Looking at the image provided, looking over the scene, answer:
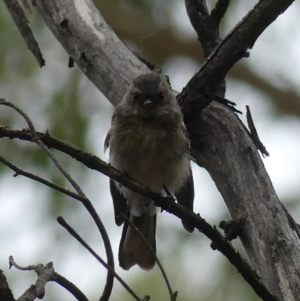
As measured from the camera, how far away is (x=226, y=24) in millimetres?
6418

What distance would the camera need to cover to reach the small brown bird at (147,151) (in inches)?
157

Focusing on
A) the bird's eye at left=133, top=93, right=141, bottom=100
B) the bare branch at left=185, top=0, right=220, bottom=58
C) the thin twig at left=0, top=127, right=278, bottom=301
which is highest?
the bare branch at left=185, top=0, right=220, bottom=58

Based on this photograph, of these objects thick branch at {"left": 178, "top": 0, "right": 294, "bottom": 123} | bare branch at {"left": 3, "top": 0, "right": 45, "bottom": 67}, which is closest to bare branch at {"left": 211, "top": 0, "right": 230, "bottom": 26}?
thick branch at {"left": 178, "top": 0, "right": 294, "bottom": 123}

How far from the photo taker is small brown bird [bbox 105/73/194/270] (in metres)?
3.99

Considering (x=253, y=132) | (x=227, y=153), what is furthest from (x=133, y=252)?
(x=253, y=132)

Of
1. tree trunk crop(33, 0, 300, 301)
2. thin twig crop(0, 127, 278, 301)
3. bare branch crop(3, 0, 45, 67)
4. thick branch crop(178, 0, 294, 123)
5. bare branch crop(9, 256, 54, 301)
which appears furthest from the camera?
bare branch crop(3, 0, 45, 67)

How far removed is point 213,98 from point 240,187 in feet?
2.00

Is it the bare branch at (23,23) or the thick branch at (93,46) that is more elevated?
the thick branch at (93,46)

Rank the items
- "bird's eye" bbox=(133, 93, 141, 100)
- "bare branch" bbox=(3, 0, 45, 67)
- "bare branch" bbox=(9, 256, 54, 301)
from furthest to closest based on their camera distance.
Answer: "bird's eye" bbox=(133, 93, 141, 100) < "bare branch" bbox=(3, 0, 45, 67) < "bare branch" bbox=(9, 256, 54, 301)

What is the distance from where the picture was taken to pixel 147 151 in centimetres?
398

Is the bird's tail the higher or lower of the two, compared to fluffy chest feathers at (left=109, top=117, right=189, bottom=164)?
lower

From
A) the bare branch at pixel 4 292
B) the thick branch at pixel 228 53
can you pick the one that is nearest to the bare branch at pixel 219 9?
the thick branch at pixel 228 53

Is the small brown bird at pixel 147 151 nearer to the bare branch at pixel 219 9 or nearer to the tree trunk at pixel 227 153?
the tree trunk at pixel 227 153

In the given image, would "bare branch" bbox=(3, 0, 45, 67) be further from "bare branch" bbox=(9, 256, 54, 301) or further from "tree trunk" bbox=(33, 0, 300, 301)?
"bare branch" bbox=(9, 256, 54, 301)
